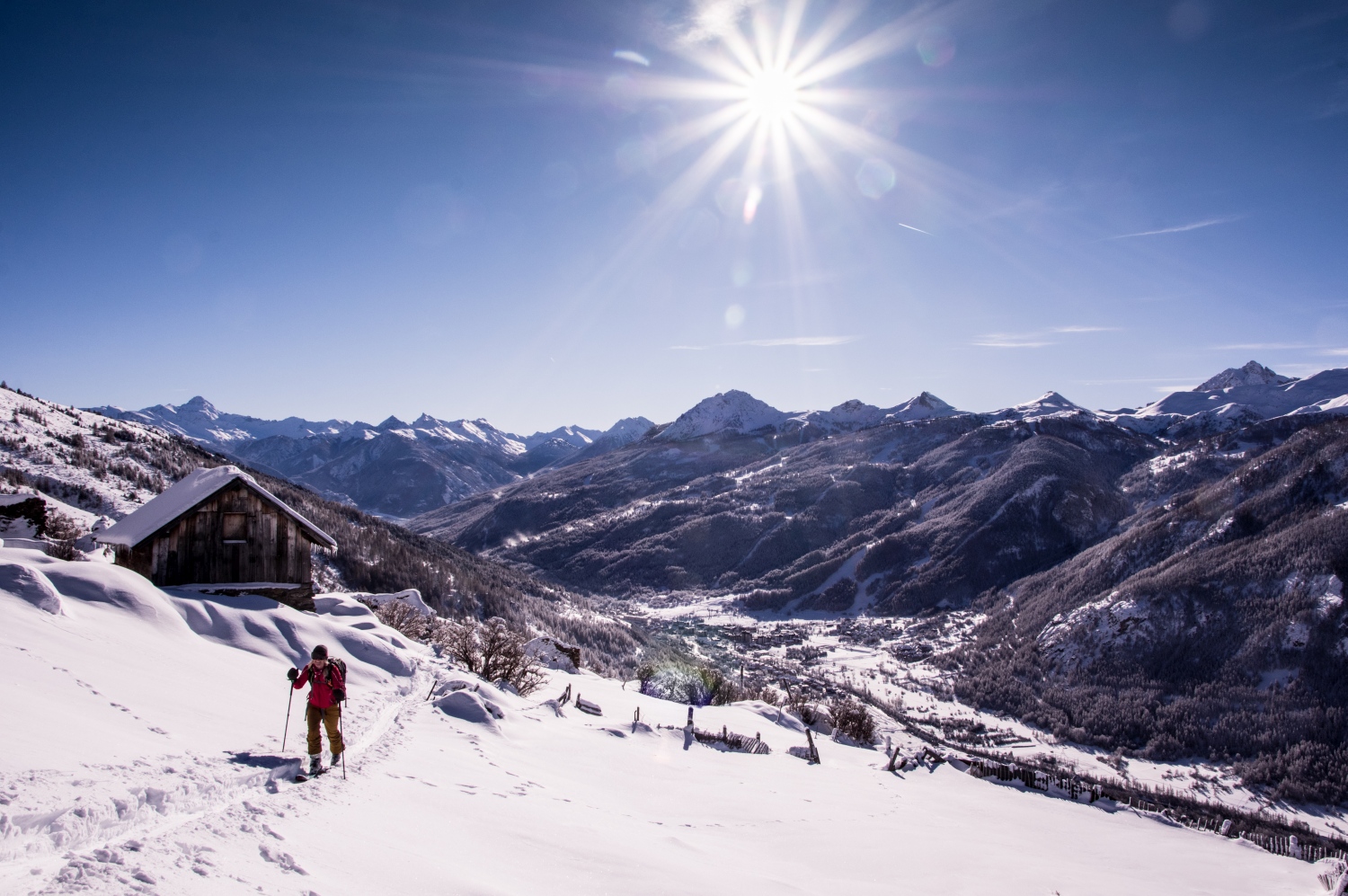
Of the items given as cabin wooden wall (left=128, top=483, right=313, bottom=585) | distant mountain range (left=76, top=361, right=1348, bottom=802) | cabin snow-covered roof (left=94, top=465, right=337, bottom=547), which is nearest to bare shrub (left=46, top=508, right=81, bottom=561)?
cabin snow-covered roof (left=94, top=465, right=337, bottom=547)

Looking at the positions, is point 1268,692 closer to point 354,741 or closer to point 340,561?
point 354,741

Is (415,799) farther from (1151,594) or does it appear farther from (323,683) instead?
(1151,594)

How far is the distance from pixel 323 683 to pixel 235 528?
55.4ft

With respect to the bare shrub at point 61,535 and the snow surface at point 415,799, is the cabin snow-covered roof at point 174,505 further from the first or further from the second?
the snow surface at point 415,799

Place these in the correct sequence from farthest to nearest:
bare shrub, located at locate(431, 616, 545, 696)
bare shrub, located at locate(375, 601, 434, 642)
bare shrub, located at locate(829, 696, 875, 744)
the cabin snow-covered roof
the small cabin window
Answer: bare shrub, located at locate(375, 601, 434, 642), bare shrub, located at locate(829, 696, 875, 744), the small cabin window, bare shrub, located at locate(431, 616, 545, 696), the cabin snow-covered roof

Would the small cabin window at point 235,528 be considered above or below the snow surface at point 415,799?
above

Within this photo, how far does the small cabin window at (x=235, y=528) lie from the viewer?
22906 mm

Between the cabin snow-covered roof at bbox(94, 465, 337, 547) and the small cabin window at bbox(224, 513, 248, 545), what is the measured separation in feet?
3.42

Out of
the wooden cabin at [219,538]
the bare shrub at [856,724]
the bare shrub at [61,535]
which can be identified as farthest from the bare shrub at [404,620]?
the bare shrub at [856,724]

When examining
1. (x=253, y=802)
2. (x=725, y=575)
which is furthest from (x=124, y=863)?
(x=725, y=575)

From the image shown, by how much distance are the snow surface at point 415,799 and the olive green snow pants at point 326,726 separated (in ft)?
1.42

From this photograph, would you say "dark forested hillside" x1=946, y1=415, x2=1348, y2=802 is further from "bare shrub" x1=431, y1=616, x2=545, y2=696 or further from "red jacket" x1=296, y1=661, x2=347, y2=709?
"red jacket" x1=296, y1=661, x2=347, y2=709

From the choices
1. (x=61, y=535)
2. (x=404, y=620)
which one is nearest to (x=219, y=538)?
(x=404, y=620)

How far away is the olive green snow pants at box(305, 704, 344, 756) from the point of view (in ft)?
30.5
